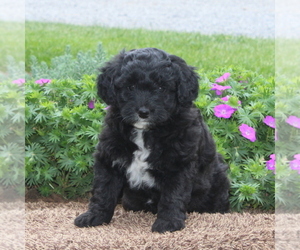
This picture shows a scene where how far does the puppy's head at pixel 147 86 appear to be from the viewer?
3.98 metres

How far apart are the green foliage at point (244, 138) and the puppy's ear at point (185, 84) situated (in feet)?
4.09

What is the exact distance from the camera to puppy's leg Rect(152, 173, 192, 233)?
4.20 m

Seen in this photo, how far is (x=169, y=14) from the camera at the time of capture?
15797mm

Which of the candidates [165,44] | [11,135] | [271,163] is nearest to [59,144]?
[11,135]

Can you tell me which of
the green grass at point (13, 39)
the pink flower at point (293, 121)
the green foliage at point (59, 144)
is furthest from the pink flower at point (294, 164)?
the green grass at point (13, 39)

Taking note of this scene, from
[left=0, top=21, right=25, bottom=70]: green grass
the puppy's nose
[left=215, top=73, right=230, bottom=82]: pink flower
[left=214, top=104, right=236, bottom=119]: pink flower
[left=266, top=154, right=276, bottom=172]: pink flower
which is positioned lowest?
[left=266, top=154, right=276, bottom=172]: pink flower

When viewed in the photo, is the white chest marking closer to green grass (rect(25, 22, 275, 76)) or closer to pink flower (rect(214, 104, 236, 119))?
pink flower (rect(214, 104, 236, 119))

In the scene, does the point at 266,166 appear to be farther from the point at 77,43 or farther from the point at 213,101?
the point at 77,43

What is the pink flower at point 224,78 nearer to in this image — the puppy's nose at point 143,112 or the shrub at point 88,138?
the shrub at point 88,138

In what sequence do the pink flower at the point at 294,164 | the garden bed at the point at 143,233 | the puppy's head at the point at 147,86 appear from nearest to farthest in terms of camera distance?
the garden bed at the point at 143,233 → the puppy's head at the point at 147,86 → the pink flower at the point at 294,164

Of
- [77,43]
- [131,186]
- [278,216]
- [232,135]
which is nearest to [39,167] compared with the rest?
[131,186]

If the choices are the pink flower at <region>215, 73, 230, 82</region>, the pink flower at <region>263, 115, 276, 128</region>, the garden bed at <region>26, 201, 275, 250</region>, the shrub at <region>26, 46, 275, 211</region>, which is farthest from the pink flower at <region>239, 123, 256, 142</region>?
the garden bed at <region>26, 201, 275, 250</region>

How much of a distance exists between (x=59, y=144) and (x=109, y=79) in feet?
5.24

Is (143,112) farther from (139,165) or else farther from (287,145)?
(287,145)
